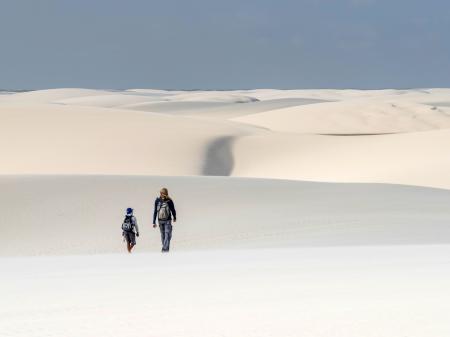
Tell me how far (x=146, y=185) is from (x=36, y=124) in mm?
22599

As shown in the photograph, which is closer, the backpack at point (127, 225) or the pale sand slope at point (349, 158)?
the backpack at point (127, 225)

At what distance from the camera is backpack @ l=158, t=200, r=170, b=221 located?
507 inches

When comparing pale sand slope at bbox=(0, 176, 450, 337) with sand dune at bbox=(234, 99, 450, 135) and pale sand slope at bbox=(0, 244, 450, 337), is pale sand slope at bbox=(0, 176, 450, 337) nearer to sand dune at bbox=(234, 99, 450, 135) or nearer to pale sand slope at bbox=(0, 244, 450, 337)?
pale sand slope at bbox=(0, 244, 450, 337)

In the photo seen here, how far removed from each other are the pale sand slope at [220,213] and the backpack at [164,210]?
228 centimetres

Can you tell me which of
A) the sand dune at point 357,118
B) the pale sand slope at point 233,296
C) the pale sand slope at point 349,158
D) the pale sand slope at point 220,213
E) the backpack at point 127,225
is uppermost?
the sand dune at point 357,118

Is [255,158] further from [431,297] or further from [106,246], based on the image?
[431,297]

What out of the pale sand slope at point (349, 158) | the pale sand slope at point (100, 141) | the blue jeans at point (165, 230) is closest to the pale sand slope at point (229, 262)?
the blue jeans at point (165, 230)

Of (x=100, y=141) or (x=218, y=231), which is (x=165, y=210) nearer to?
(x=218, y=231)

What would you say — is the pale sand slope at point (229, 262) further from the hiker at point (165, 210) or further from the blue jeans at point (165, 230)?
the hiker at point (165, 210)

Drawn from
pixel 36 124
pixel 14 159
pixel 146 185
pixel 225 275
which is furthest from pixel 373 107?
pixel 225 275

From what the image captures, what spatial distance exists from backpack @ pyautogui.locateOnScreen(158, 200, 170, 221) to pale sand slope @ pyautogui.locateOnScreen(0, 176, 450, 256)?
228 centimetres

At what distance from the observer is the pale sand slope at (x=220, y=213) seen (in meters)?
16.5

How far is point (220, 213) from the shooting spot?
19703mm

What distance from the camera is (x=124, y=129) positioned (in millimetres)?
45188
